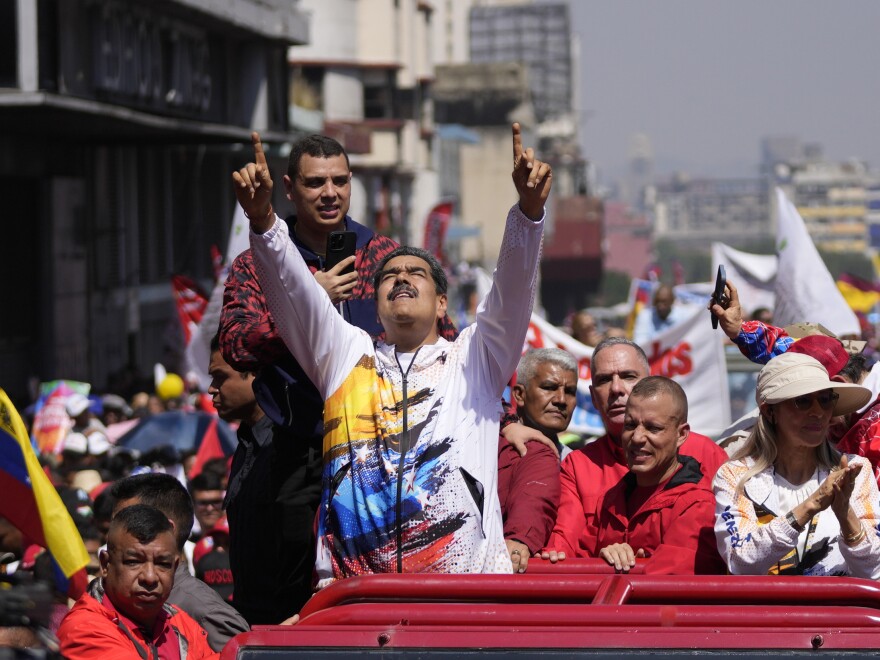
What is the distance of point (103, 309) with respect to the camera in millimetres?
23578

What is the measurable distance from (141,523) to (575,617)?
1.54 m

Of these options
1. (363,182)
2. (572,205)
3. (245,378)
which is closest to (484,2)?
(572,205)

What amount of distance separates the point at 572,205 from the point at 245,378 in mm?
91363

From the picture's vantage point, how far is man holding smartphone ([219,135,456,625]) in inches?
203

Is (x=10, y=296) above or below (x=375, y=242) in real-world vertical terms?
below

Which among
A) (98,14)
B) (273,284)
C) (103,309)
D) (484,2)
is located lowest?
(103,309)

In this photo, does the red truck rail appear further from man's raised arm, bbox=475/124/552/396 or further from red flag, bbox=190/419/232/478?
red flag, bbox=190/419/232/478

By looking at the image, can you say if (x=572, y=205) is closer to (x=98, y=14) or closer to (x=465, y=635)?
(x=98, y=14)

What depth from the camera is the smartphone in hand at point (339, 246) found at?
201 inches

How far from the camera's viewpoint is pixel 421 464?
15.2ft

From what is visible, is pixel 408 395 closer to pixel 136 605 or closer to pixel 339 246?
pixel 339 246

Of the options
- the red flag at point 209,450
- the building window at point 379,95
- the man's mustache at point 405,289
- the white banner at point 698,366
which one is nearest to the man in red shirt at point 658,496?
the man's mustache at point 405,289

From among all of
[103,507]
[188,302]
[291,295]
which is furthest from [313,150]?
[188,302]

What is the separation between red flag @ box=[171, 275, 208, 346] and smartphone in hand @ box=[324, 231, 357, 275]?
9.35 m
